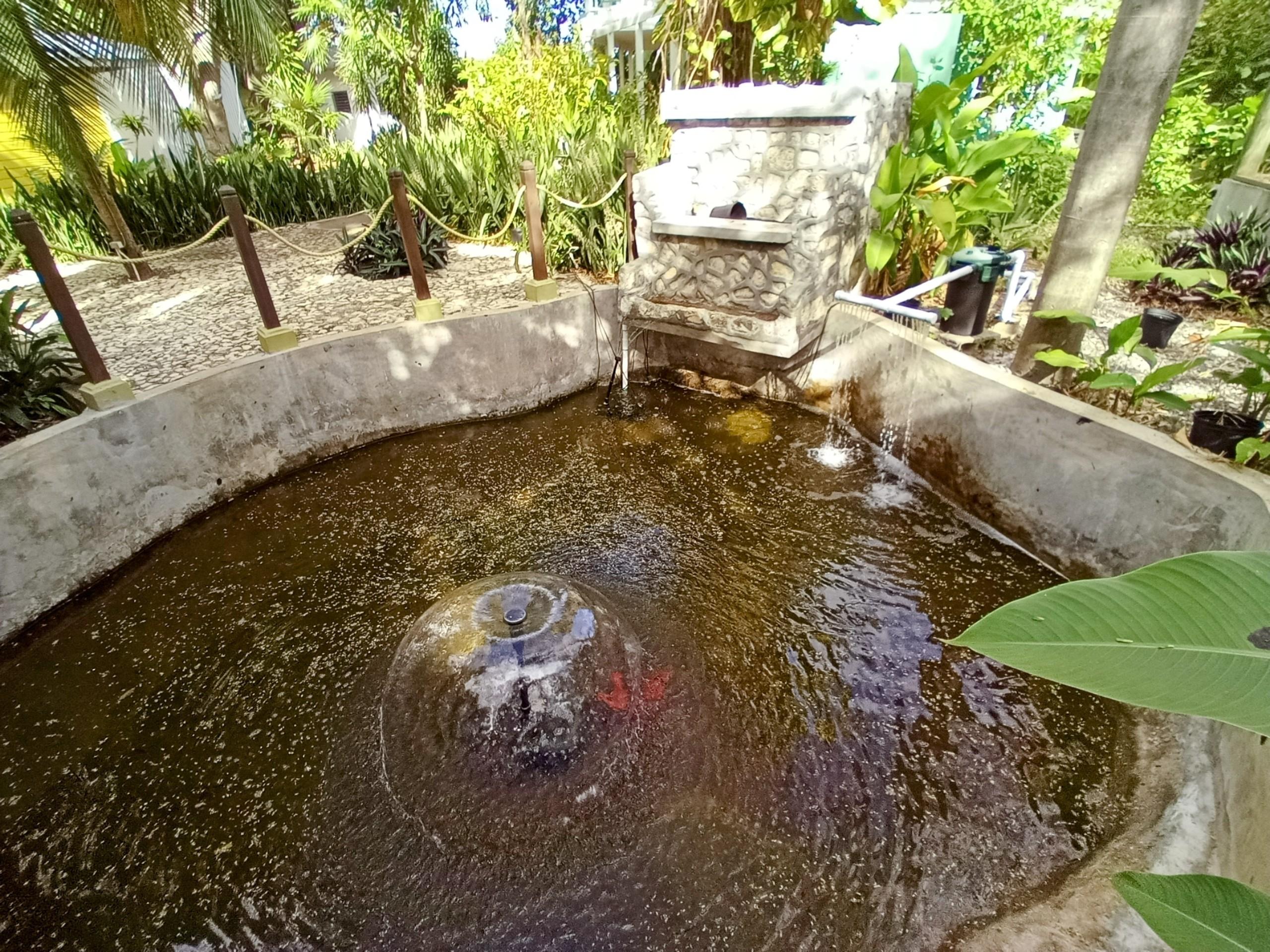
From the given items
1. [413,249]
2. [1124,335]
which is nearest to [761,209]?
[1124,335]

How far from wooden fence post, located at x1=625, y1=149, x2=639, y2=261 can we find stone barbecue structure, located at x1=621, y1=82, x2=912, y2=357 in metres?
0.42

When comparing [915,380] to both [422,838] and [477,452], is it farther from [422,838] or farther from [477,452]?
[422,838]

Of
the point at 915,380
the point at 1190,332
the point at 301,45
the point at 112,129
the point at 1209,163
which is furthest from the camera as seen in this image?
the point at 301,45

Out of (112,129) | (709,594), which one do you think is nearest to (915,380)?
(709,594)

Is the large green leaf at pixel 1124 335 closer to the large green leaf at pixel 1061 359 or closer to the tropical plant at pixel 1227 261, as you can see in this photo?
the large green leaf at pixel 1061 359

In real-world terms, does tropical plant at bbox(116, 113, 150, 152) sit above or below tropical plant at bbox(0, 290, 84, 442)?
above

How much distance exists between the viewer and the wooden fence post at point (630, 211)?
17.0 ft

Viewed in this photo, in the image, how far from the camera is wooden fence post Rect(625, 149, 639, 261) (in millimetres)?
5188

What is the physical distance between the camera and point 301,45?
1393 cm

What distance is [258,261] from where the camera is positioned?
15.3ft

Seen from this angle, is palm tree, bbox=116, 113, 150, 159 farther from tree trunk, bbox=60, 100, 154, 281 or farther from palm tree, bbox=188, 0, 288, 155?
tree trunk, bbox=60, 100, 154, 281

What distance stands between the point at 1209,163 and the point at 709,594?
7828 mm

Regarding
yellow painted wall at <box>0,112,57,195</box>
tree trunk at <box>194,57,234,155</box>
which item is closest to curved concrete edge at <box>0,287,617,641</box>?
tree trunk at <box>194,57,234,155</box>

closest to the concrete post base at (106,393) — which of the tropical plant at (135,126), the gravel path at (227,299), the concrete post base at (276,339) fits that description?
the gravel path at (227,299)
